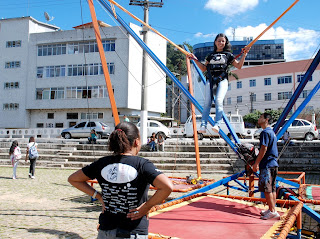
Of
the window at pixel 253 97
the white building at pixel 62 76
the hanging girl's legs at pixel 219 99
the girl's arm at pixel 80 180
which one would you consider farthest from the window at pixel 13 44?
the girl's arm at pixel 80 180

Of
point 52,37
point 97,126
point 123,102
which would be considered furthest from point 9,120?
point 97,126

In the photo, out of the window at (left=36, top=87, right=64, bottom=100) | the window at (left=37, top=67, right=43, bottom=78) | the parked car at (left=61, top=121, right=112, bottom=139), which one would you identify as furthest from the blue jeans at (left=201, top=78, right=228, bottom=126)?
the window at (left=37, top=67, right=43, bottom=78)

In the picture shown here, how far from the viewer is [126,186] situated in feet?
7.61

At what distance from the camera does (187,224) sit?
4238 mm

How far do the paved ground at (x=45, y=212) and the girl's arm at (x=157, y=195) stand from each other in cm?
313

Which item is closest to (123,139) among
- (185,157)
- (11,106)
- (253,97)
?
(185,157)

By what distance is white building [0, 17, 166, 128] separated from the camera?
35.7 m

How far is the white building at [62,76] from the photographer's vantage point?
1405 inches

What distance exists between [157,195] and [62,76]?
38.0 metres

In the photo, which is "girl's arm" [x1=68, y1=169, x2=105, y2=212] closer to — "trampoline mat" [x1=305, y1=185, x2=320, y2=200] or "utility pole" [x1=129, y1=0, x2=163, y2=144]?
"trampoline mat" [x1=305, y1=185, x2=320, y2=200]

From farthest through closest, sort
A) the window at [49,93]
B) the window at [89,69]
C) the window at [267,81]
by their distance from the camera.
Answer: the window at [267,81]
the window at [49,93]
the window at [89,69]

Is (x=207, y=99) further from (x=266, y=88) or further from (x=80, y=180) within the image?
(x=266, y=88)

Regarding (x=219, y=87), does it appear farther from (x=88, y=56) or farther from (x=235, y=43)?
(x=235, y=43)

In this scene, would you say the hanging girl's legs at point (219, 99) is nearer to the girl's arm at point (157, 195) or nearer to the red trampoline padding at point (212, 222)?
the red trampoline padding at point (212, 222)
